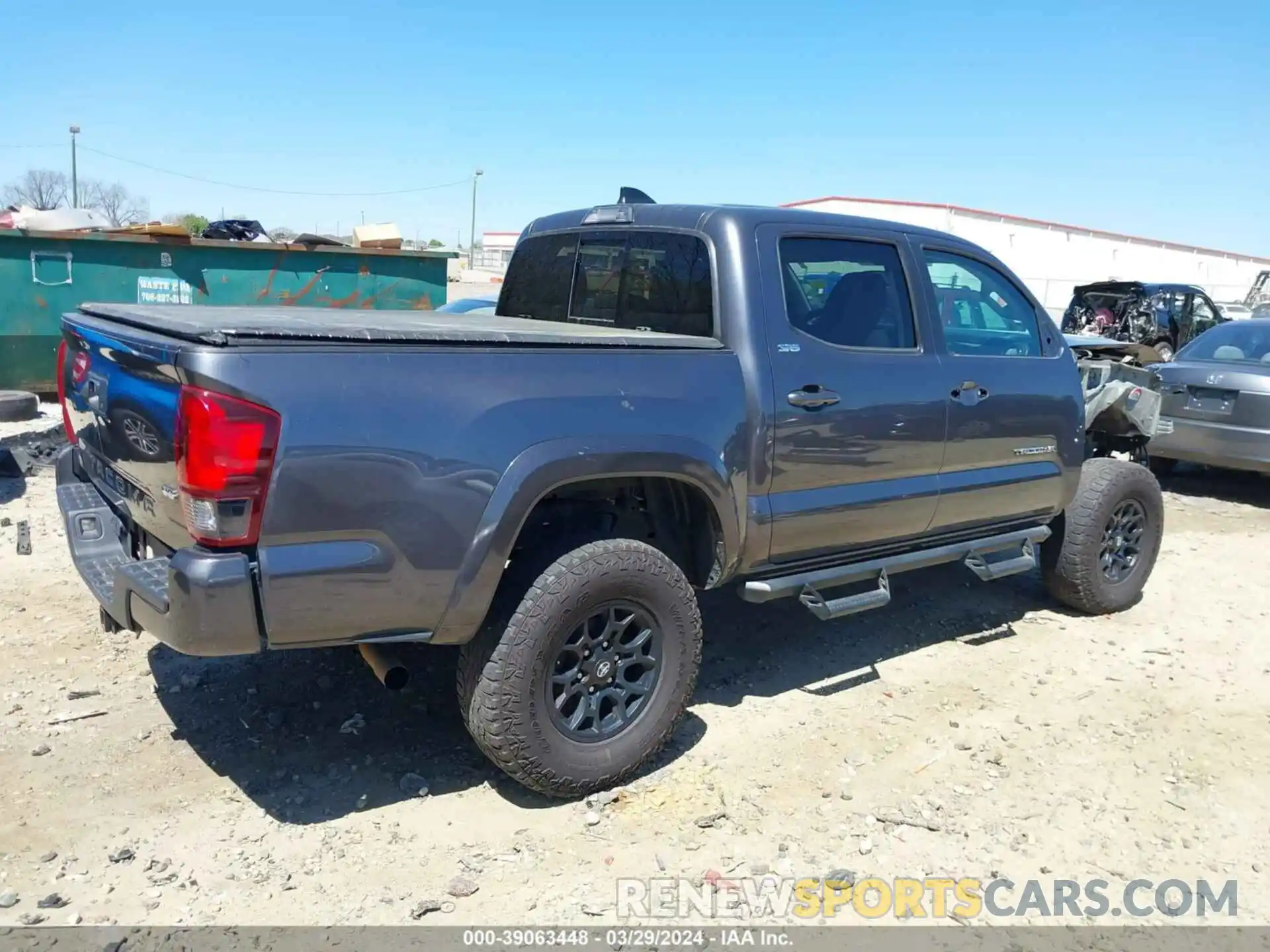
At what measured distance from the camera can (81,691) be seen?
3.87 m

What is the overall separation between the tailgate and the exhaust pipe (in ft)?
2.21

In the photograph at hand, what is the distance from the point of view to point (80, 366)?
350 centimetres

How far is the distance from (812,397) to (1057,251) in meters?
37.6

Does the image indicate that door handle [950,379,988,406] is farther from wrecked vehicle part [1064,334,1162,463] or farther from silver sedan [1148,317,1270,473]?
silver sedan [1148,317,1270,473]

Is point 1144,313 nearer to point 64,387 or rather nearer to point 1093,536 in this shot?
point 1093,536

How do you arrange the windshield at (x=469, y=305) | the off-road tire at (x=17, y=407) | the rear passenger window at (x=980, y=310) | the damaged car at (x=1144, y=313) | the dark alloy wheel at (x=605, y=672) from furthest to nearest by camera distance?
the damaged car at (x=1144, y=313) < the off-road tire at (x=17, y=407) < the windshield at (x=469, y=305) < the rear passenger window at (x=980, y=310) < the dark alloy wheel at (x=605, y=672)

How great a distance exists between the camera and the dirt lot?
9.48 feet

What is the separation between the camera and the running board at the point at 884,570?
3.87 m

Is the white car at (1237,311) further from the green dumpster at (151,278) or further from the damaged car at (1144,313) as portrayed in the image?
the green dumpster at (151,278)

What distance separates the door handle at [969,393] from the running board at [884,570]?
689 millimetres

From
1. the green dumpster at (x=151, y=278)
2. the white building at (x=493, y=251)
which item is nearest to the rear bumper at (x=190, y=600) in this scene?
the green dumpster at (x=151, y=278)

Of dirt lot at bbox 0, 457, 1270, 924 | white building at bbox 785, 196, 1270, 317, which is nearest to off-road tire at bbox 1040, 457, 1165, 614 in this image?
dirt lot at bbox 0, 457, 1270, 924

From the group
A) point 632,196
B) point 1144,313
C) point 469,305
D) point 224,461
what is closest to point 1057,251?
point 1144,313

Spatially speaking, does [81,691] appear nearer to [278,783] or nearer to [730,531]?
[278,783]
